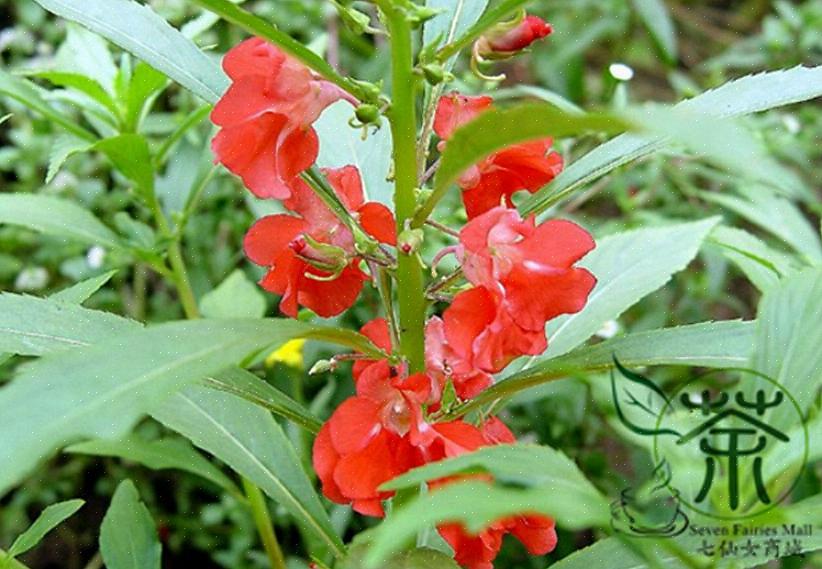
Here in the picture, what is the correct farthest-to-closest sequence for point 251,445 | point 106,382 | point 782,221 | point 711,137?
point 782,221 → point 251,445 → point 106,382 → point 711,137

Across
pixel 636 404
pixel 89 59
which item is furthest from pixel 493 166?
pixel 89 59

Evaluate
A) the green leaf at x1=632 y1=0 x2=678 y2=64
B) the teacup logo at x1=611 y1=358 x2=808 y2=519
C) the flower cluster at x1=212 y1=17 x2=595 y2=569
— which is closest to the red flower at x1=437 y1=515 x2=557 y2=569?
the flower cluster at x1=212 y1=17 x2=595 y2=569

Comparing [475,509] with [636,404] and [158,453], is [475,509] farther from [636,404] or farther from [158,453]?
[158,453]

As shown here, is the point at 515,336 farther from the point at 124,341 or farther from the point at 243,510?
the point at 243,510

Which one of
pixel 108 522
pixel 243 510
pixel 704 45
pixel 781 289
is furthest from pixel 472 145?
pixel 704 45

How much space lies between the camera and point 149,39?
83 cm

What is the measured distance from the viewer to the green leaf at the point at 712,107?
0.80 m

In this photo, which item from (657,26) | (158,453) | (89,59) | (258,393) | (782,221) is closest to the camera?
(258,393)

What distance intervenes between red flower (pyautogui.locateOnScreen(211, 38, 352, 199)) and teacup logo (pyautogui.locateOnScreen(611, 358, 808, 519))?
0.30 metres

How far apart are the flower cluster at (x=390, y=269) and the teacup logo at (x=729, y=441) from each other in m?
0.09

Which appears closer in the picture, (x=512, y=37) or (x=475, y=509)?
(x=475, y=509)

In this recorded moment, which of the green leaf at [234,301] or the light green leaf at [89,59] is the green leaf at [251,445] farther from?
the light green leaf at [89,59]

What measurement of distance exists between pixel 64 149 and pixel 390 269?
1.73 feet

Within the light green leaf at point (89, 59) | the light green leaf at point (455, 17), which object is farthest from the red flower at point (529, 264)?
the light green leaf at point (89, 59)
